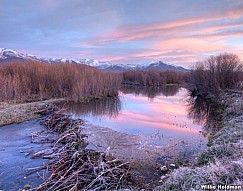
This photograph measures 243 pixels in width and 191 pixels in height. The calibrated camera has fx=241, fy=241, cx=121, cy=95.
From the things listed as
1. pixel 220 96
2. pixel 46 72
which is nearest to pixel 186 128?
pixel 220 96

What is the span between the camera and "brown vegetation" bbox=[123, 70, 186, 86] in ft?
164

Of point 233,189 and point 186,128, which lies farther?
point 186,128

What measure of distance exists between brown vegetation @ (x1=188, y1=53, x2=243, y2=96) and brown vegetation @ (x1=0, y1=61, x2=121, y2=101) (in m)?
11.6

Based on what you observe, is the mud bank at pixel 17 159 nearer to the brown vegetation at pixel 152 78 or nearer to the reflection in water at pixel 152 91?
the reflection in water at pixel 152 91

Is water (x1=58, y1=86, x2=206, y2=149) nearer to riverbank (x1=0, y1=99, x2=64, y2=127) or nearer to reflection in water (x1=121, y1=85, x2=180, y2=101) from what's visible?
riverbank (x1=0, y1=99, x2=64, y2=127)

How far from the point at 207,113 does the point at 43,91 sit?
53.3 feet

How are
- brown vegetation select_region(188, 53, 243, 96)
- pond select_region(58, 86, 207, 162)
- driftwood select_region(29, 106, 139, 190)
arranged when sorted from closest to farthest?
driftwood select_region(29, 106, 139, 190)
pond select_region(58, 86, 207, 162)
brown vegetation select_region(188, 53, 243, 96)

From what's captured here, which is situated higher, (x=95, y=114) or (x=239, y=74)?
(x=239, y=74)

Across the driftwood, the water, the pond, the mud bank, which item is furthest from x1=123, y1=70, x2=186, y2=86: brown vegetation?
the driftwood

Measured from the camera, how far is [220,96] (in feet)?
79.5

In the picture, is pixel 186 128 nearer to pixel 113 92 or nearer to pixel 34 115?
pixel 34 115

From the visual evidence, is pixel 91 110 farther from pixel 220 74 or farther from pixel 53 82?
pixel 220 74

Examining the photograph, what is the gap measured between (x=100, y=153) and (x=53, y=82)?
787 inches

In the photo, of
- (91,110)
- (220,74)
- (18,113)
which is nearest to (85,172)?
(18,113)
